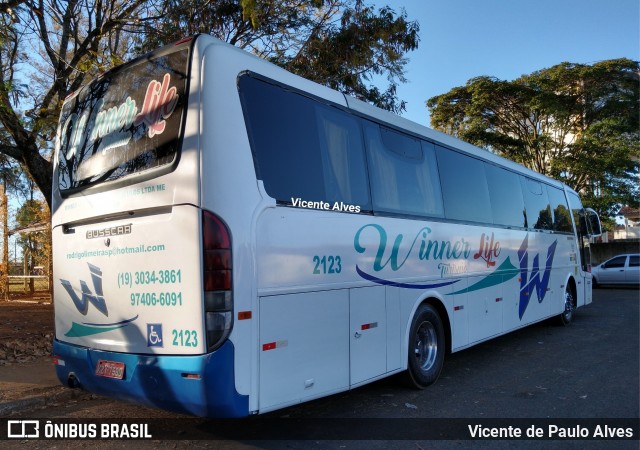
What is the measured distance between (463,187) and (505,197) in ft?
5.79

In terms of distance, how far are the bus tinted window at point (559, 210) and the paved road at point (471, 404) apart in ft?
11.3

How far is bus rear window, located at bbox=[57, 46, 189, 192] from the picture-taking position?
14.3 ft

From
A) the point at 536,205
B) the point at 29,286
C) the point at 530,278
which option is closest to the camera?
the point at 530,278

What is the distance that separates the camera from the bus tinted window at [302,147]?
14.6ft

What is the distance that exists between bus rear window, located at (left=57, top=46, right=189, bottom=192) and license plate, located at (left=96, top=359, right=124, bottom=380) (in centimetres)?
165

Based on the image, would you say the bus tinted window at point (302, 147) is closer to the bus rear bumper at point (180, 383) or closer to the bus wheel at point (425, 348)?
the bus rear bumper at point (180, 383)

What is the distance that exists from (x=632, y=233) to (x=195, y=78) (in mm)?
55402

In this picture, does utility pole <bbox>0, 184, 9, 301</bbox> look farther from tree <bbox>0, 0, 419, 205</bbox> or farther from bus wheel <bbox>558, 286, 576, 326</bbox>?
bus wheel <bbox>558, 286, 576, 326</bbox>

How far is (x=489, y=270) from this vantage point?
8.26 metres

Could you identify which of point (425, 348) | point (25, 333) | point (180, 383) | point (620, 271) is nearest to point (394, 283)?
point (425, 348)

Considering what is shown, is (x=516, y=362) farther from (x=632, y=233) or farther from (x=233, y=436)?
(x=632, y=233)

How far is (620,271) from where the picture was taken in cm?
2153

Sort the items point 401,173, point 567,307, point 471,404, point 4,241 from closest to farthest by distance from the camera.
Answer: point 471,404
point 401,173
point 567,307
point 4,241

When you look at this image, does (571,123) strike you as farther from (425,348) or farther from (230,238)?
(230,238)
